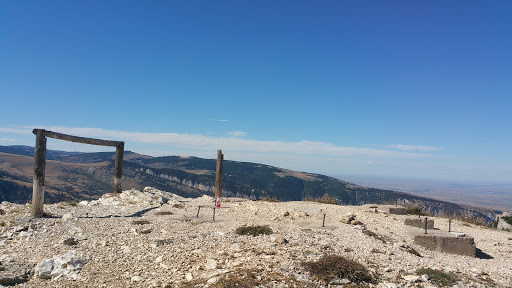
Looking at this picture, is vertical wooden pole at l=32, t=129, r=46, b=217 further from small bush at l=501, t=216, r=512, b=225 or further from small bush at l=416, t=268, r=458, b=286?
small bush at l=501, t=216, r=512, b=225

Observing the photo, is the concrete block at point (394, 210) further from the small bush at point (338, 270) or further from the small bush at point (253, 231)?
the small bush at point (338, 270)

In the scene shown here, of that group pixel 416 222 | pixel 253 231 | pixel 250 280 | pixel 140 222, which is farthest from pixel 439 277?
pixel 140 222

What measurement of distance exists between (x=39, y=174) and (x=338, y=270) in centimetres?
1302

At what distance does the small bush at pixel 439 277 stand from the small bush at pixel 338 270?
4.64 ft

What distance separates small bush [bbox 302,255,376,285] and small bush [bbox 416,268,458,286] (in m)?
1.42

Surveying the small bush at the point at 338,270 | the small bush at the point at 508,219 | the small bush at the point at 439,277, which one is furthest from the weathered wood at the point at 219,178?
the small bush at the point at 508,219

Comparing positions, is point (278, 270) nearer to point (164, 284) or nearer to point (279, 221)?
point (164, 284)

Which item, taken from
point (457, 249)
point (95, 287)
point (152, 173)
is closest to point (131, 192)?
point (95, 287)

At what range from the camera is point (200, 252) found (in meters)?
8.48

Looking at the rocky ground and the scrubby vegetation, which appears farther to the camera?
the rocky ground

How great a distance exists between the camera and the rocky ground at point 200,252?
711cm

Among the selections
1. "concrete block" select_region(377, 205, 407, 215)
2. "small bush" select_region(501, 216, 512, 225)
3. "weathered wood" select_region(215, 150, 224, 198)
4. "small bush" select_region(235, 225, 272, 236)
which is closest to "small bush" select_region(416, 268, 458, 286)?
"small bush" select_region(235, 225, 272, 236)

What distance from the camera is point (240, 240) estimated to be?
9680mm

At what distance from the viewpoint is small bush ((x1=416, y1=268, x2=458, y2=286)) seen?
687 cm
